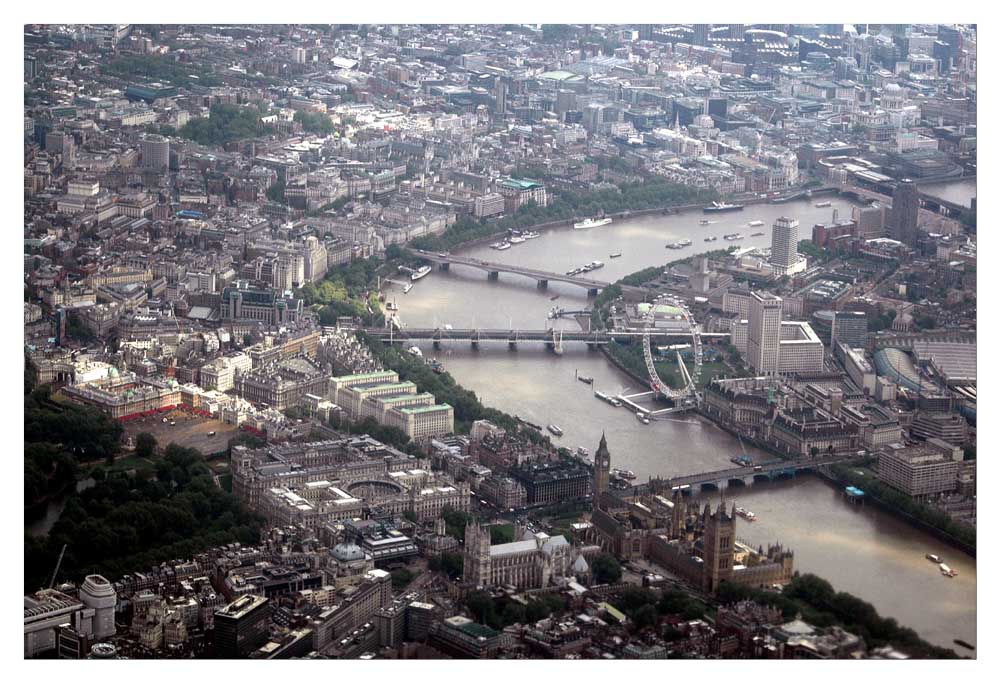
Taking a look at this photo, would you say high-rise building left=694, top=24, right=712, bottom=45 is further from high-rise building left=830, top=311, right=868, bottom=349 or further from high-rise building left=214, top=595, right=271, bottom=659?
high-rise building left=214, top=595, right=271, bottom=659

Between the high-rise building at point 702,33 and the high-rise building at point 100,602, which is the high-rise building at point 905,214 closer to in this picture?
the high-rise building at point 702,33

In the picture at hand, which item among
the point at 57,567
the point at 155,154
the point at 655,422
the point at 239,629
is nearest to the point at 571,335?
the point at 655,422

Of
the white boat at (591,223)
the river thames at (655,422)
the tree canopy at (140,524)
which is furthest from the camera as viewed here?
the white boat at (591,223)

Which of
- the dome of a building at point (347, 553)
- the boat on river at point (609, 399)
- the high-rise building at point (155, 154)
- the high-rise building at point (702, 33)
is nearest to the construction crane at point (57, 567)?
the dome of a building at point (347, 553)

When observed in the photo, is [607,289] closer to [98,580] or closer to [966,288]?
[966,288]

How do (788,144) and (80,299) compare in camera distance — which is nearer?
(80,299)

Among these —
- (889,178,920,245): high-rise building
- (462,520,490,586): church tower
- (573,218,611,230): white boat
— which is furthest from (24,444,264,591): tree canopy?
(573,218,611,230): white boat

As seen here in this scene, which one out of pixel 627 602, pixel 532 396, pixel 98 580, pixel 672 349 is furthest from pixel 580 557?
pixel 672 349

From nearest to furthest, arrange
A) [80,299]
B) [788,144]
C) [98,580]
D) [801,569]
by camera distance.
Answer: [98,580]
[801,569]
[80,299]
[788,144]
